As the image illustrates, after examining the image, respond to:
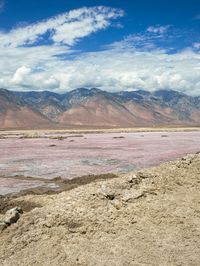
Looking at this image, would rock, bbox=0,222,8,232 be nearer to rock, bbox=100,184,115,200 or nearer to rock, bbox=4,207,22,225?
rock, bbox=4,207,22,225

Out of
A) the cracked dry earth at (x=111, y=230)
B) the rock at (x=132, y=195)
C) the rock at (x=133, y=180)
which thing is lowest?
the cracked dry earth at (x=111, y=230)

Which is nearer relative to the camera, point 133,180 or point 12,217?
point 12,217

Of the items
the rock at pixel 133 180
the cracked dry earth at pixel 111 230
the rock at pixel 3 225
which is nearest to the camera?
the cracked dry earth at pixel 111 230

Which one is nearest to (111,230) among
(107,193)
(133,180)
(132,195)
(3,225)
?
(107,193)

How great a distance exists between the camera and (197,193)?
15695 millimetres

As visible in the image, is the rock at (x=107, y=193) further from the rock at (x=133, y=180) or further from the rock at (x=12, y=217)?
the rock at (x=12, y=217)

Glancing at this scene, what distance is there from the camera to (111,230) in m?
12.4

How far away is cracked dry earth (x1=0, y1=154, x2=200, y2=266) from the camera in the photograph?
11.1 metres

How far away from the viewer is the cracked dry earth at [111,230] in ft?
36.6

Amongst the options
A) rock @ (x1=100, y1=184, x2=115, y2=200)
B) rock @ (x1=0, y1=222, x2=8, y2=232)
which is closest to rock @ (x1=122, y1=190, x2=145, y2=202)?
rock @ (x1=100, y1=184, x2=115, y2=200)

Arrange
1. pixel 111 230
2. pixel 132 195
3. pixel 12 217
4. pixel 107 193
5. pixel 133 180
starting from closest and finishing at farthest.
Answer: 1. pixel 111 230
2. pixel 12 217
3. pixel 107 193
4. pixel 132 195
5. pixel 133 180

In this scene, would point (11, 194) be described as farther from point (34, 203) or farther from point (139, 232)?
point (139, 232)

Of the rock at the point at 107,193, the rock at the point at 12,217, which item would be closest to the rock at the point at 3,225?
the rock at the point at 12,217

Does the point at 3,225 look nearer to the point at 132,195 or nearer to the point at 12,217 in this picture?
the point at 12,217
